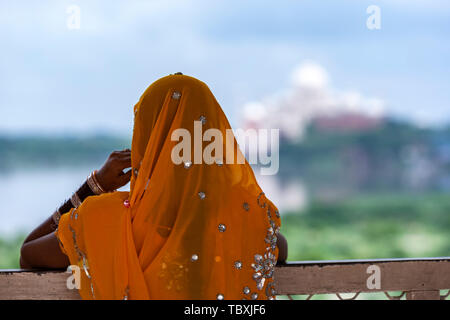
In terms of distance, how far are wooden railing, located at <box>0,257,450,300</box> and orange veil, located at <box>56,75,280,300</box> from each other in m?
0.22

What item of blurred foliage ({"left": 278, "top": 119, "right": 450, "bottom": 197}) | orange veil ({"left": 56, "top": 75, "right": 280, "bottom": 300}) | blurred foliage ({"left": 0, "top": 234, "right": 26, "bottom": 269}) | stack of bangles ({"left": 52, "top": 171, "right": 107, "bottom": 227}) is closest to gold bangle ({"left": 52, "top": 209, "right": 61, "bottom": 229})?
stack of bangles ({"left": 52, "top": 171, "right": 107, "bottom": 227})

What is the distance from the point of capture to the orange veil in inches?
38.7

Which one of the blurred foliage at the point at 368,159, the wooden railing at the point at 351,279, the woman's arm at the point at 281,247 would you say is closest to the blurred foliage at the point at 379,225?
the blurred foliage at the point at 368,159

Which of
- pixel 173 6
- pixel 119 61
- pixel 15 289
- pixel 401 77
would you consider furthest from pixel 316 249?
pixel 15 289

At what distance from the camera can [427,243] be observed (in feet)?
36.3

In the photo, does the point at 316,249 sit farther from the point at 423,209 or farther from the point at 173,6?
the point at 173,6

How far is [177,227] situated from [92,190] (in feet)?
1.05

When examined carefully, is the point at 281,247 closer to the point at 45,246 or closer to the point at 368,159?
the point at 45,246

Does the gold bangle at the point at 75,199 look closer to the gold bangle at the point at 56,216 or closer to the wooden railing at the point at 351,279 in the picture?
the gold bangle at the point at 56,216

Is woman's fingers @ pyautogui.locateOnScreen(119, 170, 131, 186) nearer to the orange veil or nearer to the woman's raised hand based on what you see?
the woman's raised hand

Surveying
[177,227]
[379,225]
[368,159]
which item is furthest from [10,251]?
[177,227]

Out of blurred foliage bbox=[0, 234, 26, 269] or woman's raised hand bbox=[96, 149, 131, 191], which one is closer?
woman's raised hand bbox=[96, 149, 131, 191]

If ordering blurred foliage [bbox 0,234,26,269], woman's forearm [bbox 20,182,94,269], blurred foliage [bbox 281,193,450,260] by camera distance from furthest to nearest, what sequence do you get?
blurred foliage [bbox 281,193,450,260], blurred foliage [bbox 0,234,26,269], woman's forearm [bbox 20,182,94,269]

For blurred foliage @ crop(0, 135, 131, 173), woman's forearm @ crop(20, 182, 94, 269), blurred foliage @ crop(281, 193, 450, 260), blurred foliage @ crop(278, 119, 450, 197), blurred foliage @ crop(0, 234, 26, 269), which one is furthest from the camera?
blurred foliage @ crop(278, 119, 450, 197)
